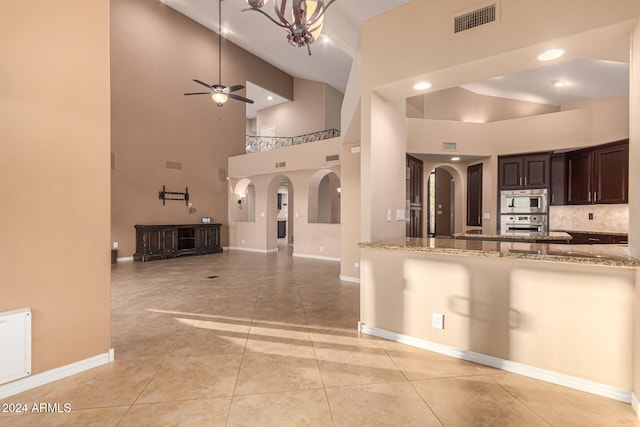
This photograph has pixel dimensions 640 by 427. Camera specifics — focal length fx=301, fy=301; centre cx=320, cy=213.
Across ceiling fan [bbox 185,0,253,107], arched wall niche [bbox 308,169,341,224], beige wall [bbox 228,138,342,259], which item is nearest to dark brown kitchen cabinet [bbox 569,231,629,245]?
beige wall [bbox 228,138,342,259]

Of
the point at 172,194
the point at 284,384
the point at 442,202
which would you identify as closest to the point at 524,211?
the point at 442,202

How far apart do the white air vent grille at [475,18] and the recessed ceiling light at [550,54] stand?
51 cm

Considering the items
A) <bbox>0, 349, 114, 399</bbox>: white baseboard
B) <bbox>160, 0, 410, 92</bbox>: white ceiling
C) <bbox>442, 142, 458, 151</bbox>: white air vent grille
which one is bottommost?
<bbox>0, 349, 114, 399</bbox>: white baseboard

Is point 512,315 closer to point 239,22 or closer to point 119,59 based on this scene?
point 119,59

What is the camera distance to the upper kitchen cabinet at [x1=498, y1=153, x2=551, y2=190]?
260 inches

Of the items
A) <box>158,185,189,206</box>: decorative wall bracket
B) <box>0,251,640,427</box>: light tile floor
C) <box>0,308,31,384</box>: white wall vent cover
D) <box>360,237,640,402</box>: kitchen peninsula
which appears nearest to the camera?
<box>0,251,640,427</box>: light tile floor

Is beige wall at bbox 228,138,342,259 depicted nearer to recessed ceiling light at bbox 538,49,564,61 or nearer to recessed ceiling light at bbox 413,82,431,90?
recessed ceiling light at bbox 413,82,431,90

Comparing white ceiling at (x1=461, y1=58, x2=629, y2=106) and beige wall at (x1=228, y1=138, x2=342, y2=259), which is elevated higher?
white ceiling at (x1=461, y1=58, x2=629, y2=106)

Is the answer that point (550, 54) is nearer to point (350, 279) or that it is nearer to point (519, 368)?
point (519, 368)

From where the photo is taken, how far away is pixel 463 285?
2.75 metres

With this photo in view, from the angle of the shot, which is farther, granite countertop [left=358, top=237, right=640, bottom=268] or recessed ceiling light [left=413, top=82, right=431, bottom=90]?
recessed ceiling light [left=413, top=82, right=431, bottom=90]

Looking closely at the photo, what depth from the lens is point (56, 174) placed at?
231cm

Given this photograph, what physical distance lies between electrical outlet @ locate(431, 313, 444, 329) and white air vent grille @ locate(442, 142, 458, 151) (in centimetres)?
454

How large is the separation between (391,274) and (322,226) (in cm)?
587
